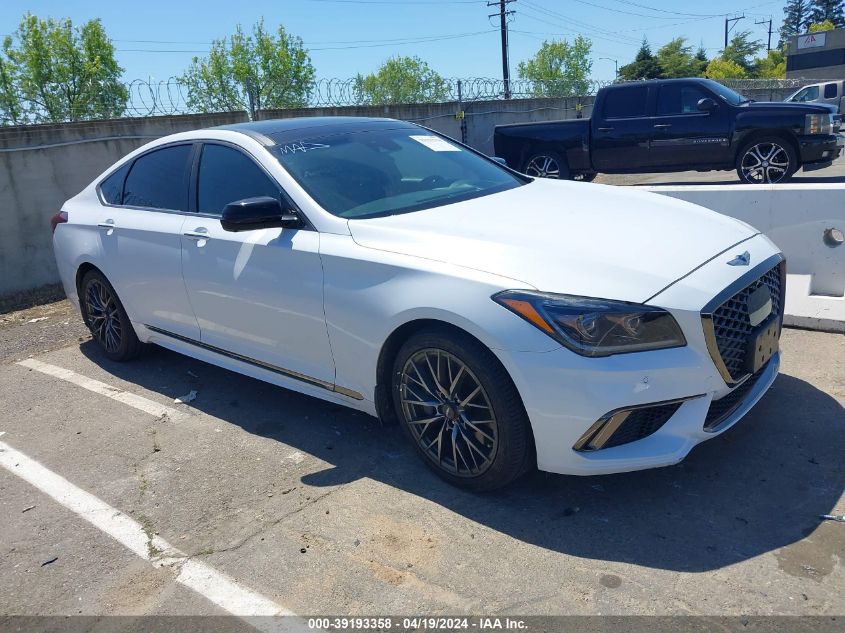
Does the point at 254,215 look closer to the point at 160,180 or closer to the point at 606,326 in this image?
the point at 160,180

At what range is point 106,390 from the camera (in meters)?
5.28

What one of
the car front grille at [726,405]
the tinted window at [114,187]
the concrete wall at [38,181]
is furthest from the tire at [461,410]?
the concrete wall at [38,181]

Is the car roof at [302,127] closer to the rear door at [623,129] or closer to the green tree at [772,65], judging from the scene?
the rear door at [623,129]

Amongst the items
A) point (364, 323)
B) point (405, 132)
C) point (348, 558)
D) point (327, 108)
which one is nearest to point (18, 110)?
point (327, 108)

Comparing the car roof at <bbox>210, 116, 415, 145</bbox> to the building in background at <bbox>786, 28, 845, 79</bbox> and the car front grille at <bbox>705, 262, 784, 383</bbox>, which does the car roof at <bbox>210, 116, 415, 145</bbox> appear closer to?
the car front grille at <bbox>705, 262, 784, 383</bbox>

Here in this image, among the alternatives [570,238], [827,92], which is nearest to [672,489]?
[570,238]

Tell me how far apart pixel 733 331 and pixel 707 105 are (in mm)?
9361

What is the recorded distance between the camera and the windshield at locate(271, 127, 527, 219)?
391cm

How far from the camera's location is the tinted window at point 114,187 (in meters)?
5.35

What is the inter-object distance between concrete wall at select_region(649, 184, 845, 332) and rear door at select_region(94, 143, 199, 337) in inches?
164

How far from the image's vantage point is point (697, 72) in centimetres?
7050

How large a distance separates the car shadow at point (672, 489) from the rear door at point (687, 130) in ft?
26.3

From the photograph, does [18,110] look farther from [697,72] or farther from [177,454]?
[697,72]

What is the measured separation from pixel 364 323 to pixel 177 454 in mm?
1519
